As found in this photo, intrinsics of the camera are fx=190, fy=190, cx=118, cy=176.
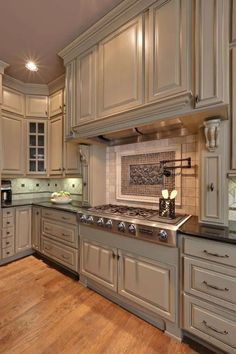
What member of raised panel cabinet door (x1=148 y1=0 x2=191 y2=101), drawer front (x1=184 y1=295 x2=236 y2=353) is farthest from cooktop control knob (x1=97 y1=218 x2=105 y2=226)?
raised panel cabinet door (x1=148 y1=0 x2=191 y2=101)

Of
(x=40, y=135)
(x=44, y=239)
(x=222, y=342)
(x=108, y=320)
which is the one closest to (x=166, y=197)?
(x=222, y=342)

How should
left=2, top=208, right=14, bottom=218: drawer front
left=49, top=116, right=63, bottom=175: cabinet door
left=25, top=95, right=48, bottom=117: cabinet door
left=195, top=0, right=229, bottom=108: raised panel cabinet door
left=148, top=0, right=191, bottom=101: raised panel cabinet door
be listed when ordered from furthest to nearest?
left=25, top=95, right=48, bottom=117: cabinet door < left=49, top=116, right=63, bottom=175: cabinet door < left=2, top=208, right=14, bottom=218: drawer front < left=148, top=0, right=191, bottom=101: raised panel cabinet door < left=195, top=0, right=229, bottom=108: raised panel cabinet door

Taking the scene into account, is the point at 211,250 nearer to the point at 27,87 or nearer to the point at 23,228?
the point at 23,228

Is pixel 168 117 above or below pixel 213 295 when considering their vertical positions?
above

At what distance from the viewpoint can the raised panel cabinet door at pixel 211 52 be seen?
1329 mm

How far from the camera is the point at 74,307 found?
6.10 ft

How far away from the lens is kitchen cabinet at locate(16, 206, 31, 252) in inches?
115

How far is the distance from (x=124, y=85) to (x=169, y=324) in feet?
6.93

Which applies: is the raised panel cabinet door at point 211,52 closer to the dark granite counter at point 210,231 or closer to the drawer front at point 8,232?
the dark granite counter at point 210,231

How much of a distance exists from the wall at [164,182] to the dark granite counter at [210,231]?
0.37 meters

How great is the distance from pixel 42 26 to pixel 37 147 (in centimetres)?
181

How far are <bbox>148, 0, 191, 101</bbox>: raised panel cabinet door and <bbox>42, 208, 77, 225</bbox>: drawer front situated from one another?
5.27 ft

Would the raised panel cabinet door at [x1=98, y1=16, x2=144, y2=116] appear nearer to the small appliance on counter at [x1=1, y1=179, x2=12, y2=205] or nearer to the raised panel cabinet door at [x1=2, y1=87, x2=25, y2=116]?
the raised panel cabinet door at [x1=2, y1=87, x2=25, y2=116]

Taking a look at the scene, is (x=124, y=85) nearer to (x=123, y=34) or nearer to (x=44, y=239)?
(x=123, y=34)
